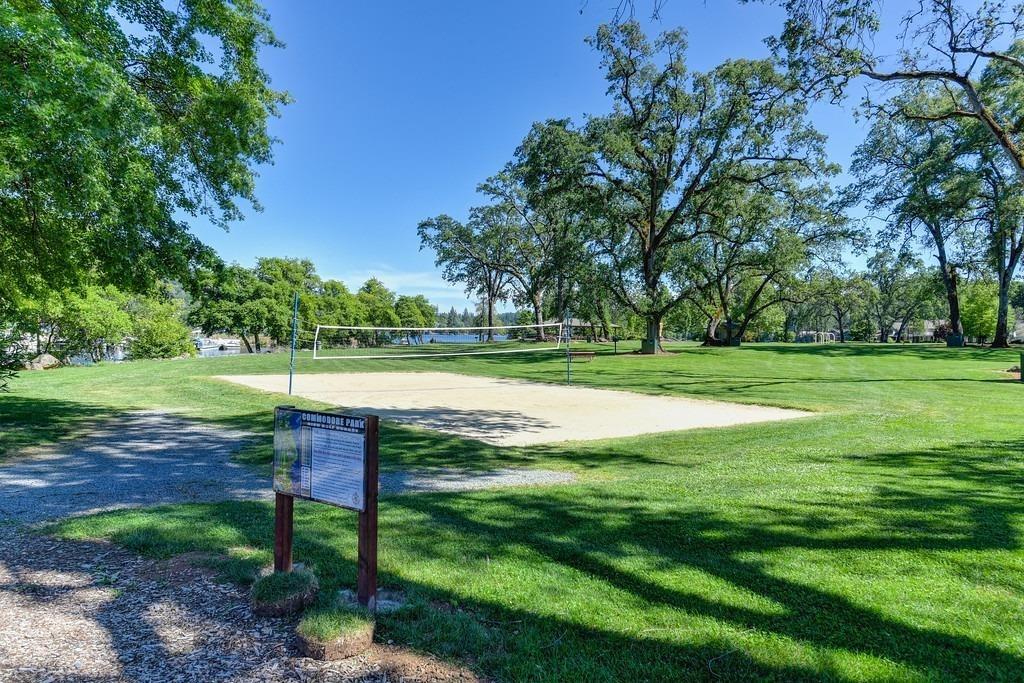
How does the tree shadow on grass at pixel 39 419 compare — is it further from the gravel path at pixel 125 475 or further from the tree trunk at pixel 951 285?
the tree trunk at pixel 951 285

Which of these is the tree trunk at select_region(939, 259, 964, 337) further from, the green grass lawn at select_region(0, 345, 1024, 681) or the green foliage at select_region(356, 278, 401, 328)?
the green foliage at select_region(356, 278, 401, 328)

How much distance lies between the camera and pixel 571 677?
224cm

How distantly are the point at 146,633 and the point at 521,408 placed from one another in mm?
9556

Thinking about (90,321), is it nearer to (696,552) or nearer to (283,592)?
(283,592)

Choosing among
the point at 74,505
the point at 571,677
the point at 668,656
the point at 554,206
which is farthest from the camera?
the point at 554,206

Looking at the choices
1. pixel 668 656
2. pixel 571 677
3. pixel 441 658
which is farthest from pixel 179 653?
pixel 668 656


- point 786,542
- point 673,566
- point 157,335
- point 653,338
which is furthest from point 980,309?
point 157,335

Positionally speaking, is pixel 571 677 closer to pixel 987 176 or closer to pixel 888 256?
pixel 987 176

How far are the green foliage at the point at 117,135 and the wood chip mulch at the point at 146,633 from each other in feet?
11.9

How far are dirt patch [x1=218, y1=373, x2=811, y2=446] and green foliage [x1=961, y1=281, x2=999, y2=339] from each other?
165 feet

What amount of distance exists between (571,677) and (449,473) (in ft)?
13.4

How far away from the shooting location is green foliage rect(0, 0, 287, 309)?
16.9ft

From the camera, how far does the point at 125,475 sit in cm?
592

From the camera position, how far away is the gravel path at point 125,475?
487 centimetres
